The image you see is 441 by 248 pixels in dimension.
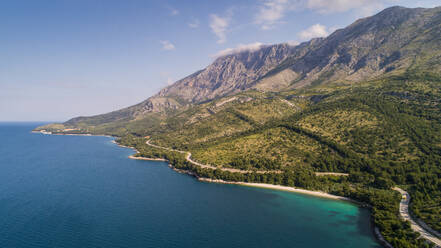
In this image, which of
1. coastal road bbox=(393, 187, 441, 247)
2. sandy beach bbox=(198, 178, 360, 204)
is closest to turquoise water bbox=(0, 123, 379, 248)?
sandy beach bbox=(198, 178, 360, 204)

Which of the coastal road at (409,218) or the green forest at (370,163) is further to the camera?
the green forest at (370,163)

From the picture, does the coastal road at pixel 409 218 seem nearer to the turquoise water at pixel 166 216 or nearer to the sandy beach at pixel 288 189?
the turquoise water at pixel 166 216

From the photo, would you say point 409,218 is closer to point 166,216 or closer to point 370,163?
point 370,163

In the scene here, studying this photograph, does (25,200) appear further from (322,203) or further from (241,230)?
(322,203)

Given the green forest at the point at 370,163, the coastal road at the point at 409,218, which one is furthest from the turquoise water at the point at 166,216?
the coastal road at the point at 409,218

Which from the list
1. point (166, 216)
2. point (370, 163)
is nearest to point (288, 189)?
point (370, 163)

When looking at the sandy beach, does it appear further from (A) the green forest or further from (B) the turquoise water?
(B) the turquoise water
